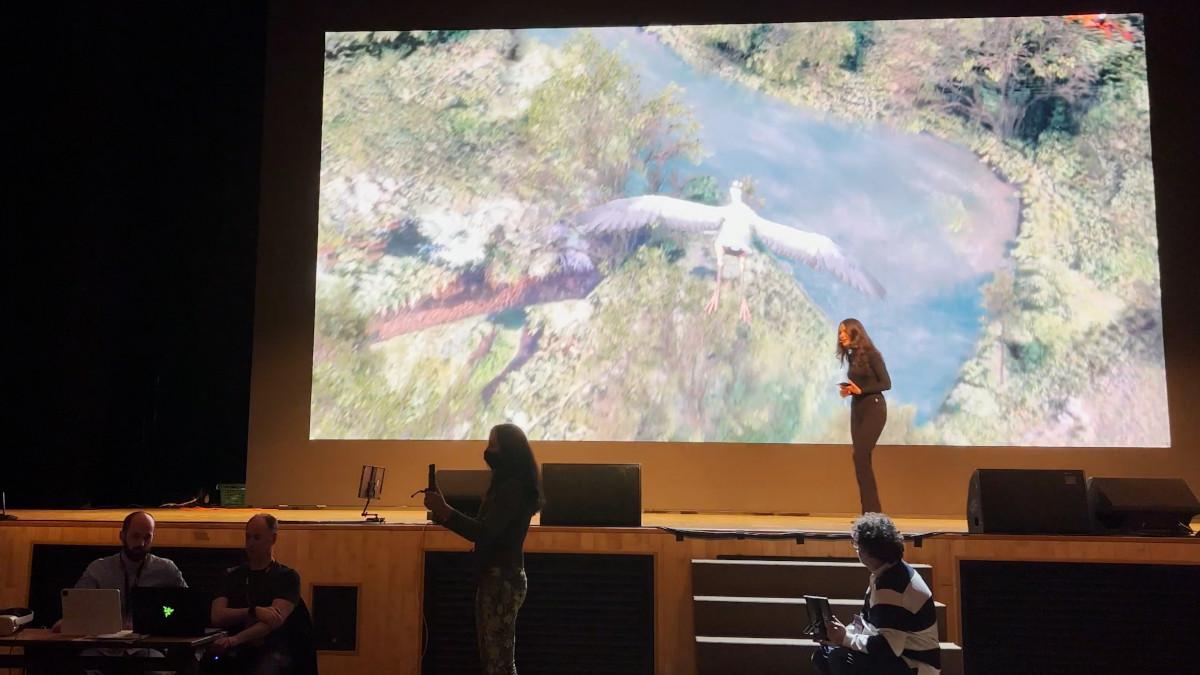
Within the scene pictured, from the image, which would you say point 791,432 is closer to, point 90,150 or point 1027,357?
point 1027,357

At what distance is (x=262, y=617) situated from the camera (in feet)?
13.7

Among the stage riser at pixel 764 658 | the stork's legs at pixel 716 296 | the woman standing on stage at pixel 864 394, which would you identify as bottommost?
the stage riser at pixel 764 658

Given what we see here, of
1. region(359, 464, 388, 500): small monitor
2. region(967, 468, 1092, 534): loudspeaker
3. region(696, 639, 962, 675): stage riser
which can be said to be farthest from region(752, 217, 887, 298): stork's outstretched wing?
region(359, 464, 388, 500): small monitor

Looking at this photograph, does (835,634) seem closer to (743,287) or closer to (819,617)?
(819,617)

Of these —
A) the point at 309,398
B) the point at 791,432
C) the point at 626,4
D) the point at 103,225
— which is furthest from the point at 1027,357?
the point at 103,225

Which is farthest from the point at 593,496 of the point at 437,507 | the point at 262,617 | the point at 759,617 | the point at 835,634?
the point at 835,634

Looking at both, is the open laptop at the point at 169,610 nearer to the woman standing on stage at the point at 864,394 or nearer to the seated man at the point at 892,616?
the seated man at the point at 892,616

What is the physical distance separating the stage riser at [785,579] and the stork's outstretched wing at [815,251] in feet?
8.79

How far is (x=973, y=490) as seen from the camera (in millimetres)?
5633

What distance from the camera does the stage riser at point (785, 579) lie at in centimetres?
536

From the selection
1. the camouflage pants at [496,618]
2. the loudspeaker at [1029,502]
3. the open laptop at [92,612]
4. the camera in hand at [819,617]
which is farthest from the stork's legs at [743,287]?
the open laptop at [92,612]

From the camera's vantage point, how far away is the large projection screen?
7.31 meters

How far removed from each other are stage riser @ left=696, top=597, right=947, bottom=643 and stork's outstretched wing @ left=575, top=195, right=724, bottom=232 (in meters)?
3.33

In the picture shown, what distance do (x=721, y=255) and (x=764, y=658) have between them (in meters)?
3.49
